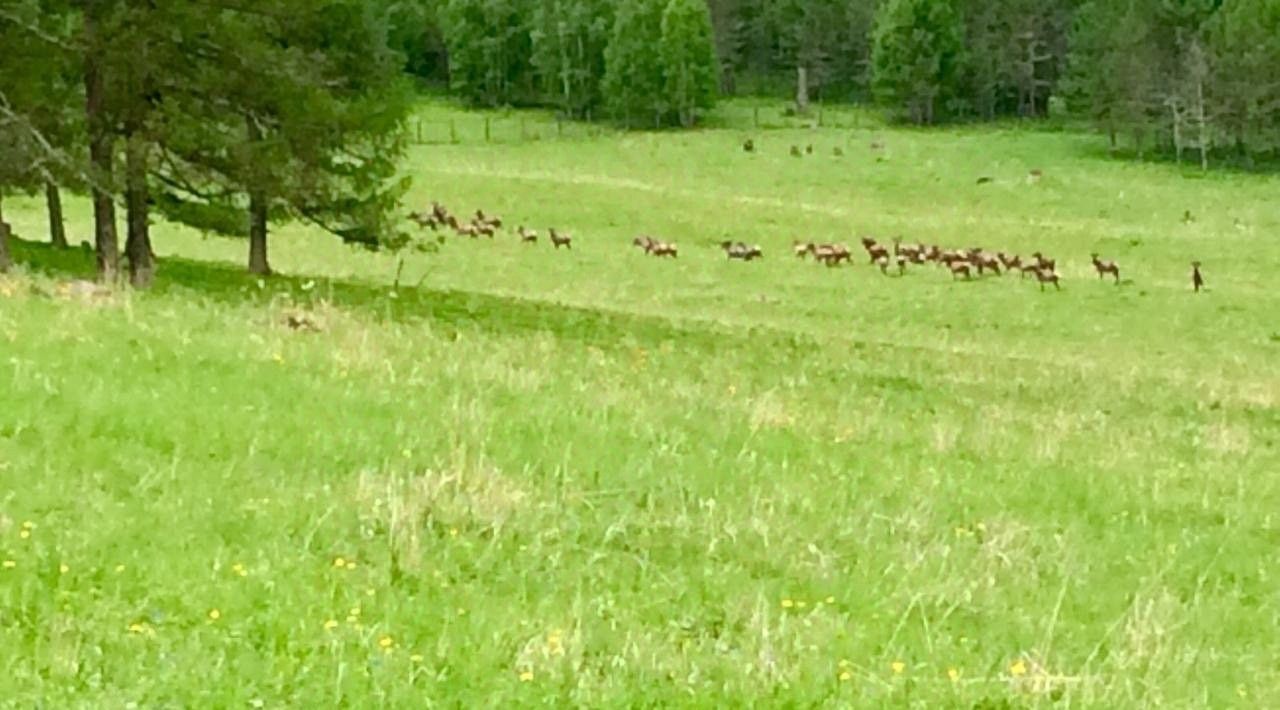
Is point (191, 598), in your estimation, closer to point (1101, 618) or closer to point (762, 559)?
point (762, 559)

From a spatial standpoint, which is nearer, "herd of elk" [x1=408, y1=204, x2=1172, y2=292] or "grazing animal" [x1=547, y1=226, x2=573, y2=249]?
"herd of elk" [x1=408, y1=204, x2=1172, y2=292]

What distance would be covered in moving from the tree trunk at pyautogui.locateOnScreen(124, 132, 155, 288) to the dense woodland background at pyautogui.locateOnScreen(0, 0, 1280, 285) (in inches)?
1.7

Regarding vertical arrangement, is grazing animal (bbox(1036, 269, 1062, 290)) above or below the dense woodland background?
below

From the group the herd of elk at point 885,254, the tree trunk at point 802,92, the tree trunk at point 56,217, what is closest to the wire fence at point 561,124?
the tree trunk at point 802,92

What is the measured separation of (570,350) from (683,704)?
1491 cm

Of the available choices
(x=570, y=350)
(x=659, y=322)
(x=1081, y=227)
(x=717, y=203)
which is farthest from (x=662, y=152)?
(x=570, y=350)

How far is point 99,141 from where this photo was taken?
25.8 metres

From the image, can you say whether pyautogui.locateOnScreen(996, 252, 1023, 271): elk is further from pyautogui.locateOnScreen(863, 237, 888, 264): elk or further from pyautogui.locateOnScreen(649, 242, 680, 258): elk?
pyautogui.locateOnScreen(649, 242, 680, 258): elk

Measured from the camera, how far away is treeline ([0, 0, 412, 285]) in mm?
24859

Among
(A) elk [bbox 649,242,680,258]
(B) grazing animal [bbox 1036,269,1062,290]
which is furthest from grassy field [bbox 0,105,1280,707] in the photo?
(A) elk [bbox 649,242,680,258]

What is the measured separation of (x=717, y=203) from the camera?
62.8m

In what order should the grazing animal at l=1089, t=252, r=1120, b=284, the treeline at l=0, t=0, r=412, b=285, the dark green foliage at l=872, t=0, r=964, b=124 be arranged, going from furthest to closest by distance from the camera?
the dark green foliage at l=872, t=0, r=964, b=124
the grazing animal at l=1089, t=252, r=1120, b=284
the treeline at l=0, t=0, r=412, b=285

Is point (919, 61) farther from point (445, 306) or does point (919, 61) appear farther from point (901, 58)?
point (445, 306)

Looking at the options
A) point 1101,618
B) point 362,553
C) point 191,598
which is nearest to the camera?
point 191,598
